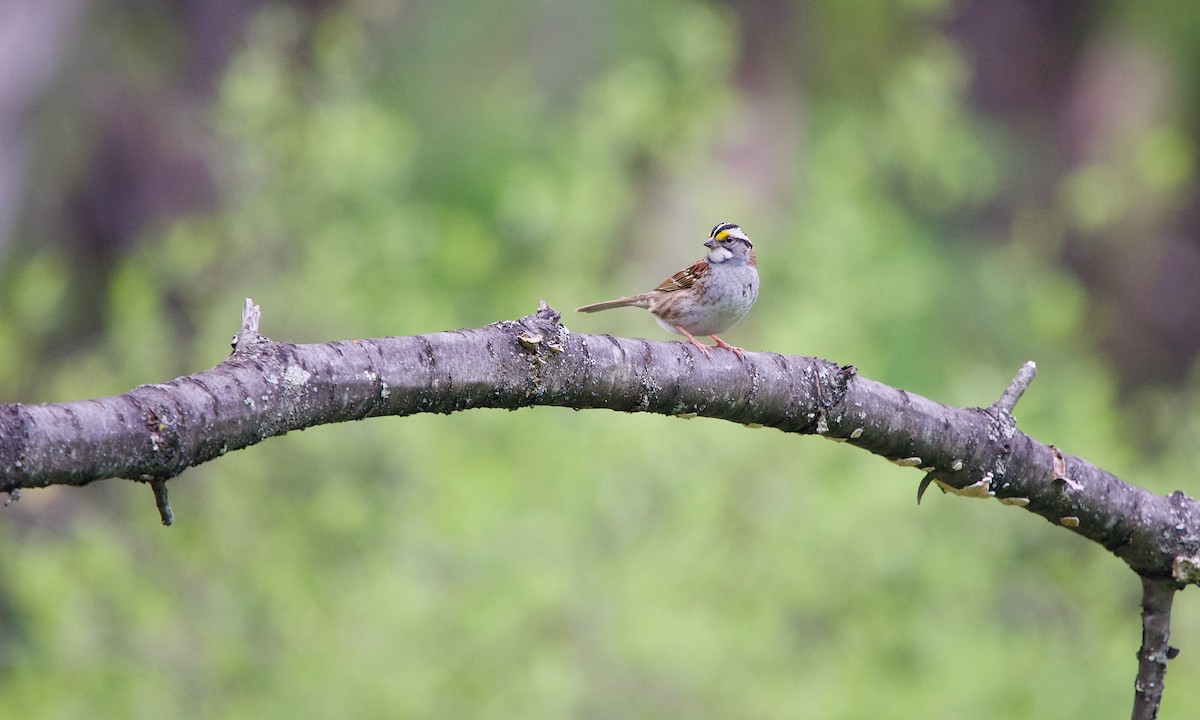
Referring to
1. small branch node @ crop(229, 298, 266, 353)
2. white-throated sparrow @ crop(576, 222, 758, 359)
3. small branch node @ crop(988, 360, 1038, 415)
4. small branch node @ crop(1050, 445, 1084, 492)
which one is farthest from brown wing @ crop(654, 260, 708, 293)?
small branch node @ crop(229, 298, 266, 353)

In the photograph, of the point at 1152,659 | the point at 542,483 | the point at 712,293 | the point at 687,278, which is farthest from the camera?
the point at 542,483

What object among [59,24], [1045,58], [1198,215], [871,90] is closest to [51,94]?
[59,24]

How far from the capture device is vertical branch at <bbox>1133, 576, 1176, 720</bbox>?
3184 millimetres

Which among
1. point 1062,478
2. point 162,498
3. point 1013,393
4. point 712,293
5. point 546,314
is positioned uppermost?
point 712,293

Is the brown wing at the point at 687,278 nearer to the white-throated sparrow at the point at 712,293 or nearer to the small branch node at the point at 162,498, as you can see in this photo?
the white-throated sparrow at the point at 712,293

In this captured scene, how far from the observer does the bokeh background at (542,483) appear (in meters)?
7.30

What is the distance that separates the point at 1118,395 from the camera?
48.9ft

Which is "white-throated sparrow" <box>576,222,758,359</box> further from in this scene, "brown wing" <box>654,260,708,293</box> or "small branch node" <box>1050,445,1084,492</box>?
"small branch node" <box>1050,445,1084,492</box>

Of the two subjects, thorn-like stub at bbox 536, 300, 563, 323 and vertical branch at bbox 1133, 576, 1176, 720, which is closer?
thorn-like stub at bbox 536, 300, 563, 323

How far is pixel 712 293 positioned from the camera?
5.10 m

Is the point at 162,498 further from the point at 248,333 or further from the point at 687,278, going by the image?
the point at 687,278

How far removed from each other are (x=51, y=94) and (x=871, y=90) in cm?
1002

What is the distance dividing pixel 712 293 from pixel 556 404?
2.44m

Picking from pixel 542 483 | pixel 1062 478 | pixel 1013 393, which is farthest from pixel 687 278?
pixel 542 483
